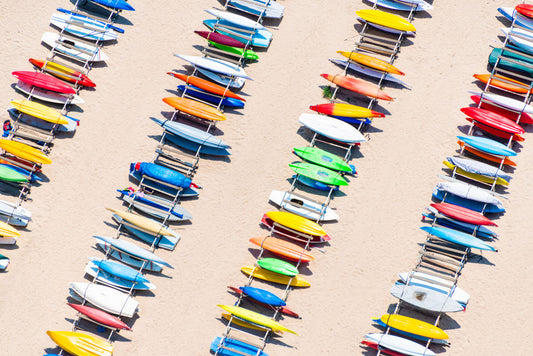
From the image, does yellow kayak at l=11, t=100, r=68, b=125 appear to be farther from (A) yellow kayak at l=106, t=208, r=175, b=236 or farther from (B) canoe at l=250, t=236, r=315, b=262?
(B) canoe at l=250, t=236, r=315, b=262

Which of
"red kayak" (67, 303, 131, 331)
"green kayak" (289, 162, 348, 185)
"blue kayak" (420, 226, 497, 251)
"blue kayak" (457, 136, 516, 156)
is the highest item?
"blue kayak" (457, 136, 516, 156)

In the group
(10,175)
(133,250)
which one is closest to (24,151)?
(10,175)

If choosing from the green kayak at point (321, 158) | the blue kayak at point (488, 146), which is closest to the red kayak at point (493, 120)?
the blue kayak at point (488, 146)

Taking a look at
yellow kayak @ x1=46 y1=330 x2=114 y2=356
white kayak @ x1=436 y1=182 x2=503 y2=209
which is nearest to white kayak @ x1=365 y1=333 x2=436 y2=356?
white kayak @ x1=436 y1=182 x2=503 y2=209

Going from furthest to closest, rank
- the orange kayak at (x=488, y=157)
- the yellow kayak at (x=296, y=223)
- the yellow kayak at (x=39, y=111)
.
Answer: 1. the orange kayak at (x=488, y=157)
2. the yellow kayak at (x=39, y=111)
3. the yellow kayak at (x=296, y=223)

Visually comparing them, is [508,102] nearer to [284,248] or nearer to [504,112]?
[504,112]

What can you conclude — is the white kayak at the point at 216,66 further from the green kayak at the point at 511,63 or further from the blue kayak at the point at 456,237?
the green kayak at the point at 511,63
